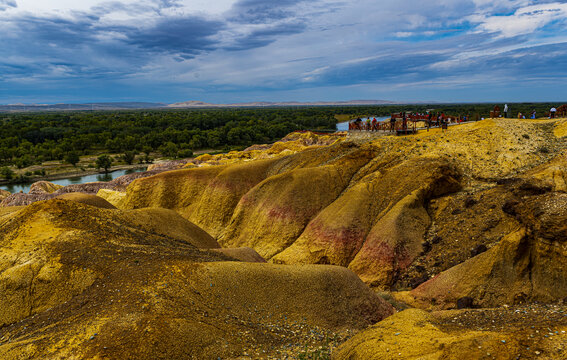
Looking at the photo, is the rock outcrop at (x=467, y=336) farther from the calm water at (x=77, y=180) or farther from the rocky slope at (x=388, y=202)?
the calm water at (x=77, y=180)

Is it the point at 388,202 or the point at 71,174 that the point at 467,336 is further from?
the point at 71,174

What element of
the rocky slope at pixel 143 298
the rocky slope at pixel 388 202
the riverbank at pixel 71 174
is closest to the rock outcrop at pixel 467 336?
the rocky slope at pixel 143 298

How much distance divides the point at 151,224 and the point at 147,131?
11562 centimetres

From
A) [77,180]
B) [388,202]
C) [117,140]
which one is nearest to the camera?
[388,202]

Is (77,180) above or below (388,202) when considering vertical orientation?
below

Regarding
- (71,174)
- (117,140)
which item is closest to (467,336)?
(71,174)

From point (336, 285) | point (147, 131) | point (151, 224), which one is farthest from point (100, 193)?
point (147, 131)

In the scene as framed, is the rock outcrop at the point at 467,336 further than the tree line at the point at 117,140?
No

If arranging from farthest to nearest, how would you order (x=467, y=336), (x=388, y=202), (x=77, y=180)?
(x=77, y=180)
(x=388, y=202)
(x=467, y=336)

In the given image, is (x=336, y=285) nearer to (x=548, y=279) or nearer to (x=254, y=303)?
(x=254, y=303)

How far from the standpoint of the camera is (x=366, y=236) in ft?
83.6

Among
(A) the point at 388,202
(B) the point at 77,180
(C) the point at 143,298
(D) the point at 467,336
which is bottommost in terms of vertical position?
(B) the point at 77,180

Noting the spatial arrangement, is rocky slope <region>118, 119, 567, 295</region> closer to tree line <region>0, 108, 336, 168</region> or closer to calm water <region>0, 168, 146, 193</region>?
calm water <region>0, 168, 146, 193</region>

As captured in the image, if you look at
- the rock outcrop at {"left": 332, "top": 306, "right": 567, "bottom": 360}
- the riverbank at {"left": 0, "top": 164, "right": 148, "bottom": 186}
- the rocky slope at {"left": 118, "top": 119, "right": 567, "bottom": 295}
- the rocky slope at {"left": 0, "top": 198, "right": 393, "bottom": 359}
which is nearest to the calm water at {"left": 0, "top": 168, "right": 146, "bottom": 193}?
the riverbank at {"left": 0, "top": 164, "right": 148, "bottom": 186}
